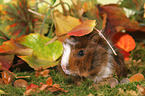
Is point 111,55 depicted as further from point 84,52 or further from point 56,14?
point 56,14

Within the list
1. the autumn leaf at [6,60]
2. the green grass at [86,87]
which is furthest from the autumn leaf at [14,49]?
the green grass at [86,87]

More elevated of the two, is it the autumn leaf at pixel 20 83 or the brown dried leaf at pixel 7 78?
the brown dried leaf at pixel 7 78

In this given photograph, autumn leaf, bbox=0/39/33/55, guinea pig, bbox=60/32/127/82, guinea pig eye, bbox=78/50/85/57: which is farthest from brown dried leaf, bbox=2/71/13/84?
guinea pig eye, bbox=78/50/85/57

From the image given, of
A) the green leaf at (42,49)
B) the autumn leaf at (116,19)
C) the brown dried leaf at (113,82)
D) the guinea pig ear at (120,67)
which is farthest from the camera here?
the autumn leaf at (116,19)

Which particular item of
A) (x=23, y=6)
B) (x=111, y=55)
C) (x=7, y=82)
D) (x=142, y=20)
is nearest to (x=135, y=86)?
(x=111, y=55)

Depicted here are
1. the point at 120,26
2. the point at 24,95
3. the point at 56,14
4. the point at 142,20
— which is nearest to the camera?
the point at 24,95

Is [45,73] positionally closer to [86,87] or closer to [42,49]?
[42,49]

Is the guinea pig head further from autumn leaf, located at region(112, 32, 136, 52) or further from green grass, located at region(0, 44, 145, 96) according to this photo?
autumn leaf, located at region(112, 32, 136, 52)

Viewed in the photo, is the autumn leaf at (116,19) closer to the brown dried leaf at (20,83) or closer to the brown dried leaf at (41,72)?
the brown dried leaf at (41,72)
